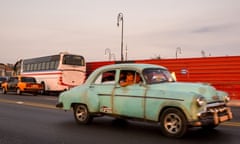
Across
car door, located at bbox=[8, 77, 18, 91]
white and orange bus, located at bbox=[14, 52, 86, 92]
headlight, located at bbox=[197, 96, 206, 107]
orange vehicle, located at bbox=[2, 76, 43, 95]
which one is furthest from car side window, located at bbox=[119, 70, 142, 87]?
car door, located at bbox=[8, 77, 18, 91]

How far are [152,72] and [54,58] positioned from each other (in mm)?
22377

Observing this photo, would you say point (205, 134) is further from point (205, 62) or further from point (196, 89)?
point (205, 62)

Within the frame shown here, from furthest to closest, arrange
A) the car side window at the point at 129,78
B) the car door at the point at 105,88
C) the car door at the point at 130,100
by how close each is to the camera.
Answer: the car door at the point at 105,88 → the car side window at the point at 129,78 → the car door at the point at 130,100

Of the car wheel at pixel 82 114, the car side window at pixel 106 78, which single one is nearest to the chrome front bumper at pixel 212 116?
the car side window at pixel 106 78

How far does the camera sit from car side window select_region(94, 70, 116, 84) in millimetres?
9844

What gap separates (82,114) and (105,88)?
1.32 metres

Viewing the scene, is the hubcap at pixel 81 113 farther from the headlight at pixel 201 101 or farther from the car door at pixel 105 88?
the headlight at pixel 201 101

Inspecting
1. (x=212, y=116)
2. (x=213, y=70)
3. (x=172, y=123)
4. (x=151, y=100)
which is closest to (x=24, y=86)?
(x=213, y=70)

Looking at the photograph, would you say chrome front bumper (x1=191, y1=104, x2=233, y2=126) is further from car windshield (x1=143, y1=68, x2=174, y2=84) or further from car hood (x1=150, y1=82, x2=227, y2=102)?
car windshield (x1=143, y1=68, x2=174, y2=84)

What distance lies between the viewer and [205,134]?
8.71m

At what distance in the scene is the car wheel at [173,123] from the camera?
8.02 metres

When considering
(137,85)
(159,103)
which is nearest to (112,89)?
(137,85)

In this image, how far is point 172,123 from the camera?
824cm

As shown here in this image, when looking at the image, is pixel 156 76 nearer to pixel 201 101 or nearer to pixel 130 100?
pixel 130 100
